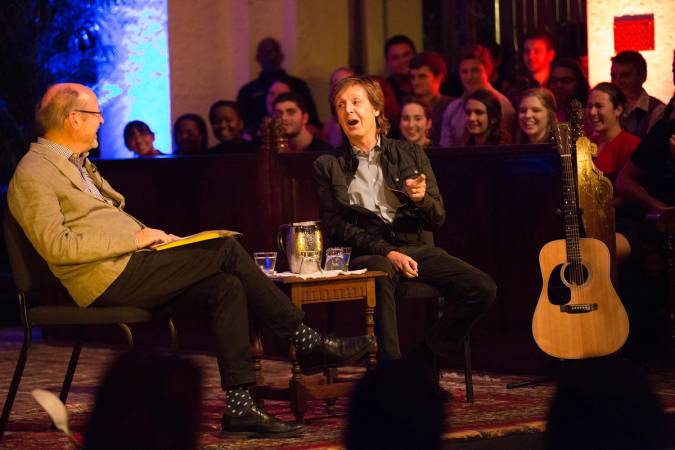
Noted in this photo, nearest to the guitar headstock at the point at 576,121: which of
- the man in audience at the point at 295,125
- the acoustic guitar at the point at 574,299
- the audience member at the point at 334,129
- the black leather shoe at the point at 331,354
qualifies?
the acoustic guitar at the point at 574,299

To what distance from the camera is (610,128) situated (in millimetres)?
6586

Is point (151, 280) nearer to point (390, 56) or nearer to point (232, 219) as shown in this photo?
point (232, 219)

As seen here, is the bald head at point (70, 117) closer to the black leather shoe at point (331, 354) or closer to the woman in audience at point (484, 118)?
the black leather shoe at point (331, 354)

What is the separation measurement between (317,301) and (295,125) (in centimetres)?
277

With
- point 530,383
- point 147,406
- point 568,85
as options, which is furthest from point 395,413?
point 568,85

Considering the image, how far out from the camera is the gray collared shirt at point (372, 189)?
5727 mm

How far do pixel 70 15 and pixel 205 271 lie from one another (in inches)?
209

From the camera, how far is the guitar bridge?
19.0 feet

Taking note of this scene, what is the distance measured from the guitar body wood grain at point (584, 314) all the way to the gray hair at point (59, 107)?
6.93 ft

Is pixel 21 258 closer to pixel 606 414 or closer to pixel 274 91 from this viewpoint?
pixel 606 414

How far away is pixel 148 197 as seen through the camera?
306 inches

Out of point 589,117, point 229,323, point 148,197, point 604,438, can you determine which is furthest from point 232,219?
point 604,438

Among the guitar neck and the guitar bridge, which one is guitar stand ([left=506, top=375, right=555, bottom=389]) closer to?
the guitar bridge

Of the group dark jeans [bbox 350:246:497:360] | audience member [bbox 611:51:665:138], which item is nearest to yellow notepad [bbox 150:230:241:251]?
dark jeans [bbox 350:246:497:360]
